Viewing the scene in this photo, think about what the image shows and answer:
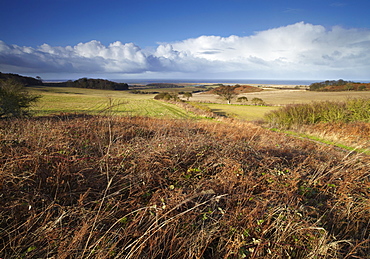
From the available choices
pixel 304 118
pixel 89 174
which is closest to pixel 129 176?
pixel 89 174

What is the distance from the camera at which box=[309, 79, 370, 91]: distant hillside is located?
62388mm

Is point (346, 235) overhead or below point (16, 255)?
below

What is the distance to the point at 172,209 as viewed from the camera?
219 cm

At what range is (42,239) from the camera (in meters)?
2.17

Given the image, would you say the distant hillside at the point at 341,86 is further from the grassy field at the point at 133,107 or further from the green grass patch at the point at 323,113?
the green grass patch at the point at 323,113

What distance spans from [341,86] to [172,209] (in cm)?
9551

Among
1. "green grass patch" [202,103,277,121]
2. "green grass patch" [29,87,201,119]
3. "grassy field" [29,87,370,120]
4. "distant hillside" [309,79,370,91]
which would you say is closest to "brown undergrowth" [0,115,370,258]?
"green grass patch" [29,87,201,119]

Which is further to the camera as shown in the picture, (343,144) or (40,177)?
(343,144)

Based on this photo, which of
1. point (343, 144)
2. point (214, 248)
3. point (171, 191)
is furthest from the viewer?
point (343, 144)

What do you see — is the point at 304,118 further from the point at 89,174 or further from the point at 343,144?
the point at 89,174

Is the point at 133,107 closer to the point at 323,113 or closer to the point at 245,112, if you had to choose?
the point at 245,112

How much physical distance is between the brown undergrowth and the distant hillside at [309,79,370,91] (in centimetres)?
8130

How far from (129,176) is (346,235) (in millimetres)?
3800

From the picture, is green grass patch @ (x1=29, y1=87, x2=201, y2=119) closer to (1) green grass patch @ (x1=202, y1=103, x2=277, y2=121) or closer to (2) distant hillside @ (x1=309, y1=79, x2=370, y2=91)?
(1) green grass patch @ (x1=202, y1=103, x2=277, y2=121)
